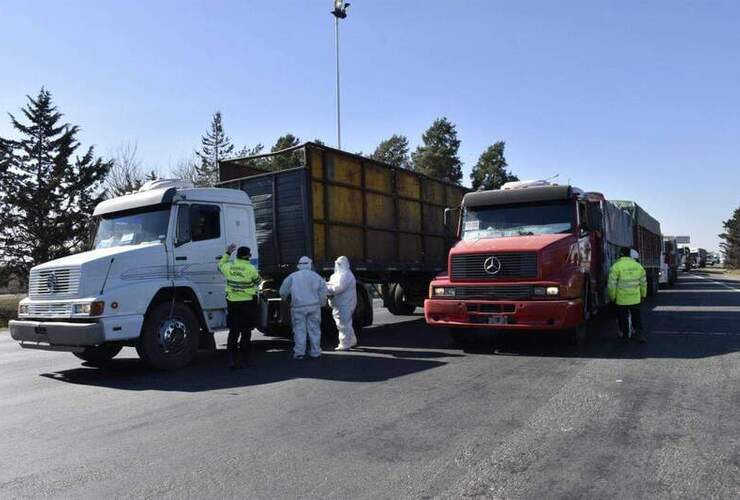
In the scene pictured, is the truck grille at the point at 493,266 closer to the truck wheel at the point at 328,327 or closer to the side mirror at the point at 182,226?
the truck wheel at the point at 328,327

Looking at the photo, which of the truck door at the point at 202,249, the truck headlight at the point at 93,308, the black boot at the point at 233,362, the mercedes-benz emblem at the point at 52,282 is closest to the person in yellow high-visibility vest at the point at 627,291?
the black boot at the point at 233,362

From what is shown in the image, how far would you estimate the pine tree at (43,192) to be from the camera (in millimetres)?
33062

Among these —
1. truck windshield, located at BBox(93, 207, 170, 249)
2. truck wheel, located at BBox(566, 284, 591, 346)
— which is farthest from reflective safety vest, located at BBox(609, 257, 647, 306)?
truck windshield, located at BBox(93, 207, 170, 249)

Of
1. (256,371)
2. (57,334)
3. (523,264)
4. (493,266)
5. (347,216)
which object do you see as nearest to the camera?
(57,334)

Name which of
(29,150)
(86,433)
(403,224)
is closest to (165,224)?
(86,433)

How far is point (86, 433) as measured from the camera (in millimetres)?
5098

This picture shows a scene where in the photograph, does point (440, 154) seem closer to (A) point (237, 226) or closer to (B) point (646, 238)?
(B) point (646, 238)

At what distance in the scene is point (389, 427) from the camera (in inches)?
194

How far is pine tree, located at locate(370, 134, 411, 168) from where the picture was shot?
63812mm

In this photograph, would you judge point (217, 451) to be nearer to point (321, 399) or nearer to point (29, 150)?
point (321, 399)

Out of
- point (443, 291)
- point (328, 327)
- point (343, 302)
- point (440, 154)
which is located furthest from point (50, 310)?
point (440, 154)

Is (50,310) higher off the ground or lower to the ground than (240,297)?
lower

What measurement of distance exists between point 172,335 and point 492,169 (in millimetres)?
57047

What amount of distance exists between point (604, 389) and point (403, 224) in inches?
304
